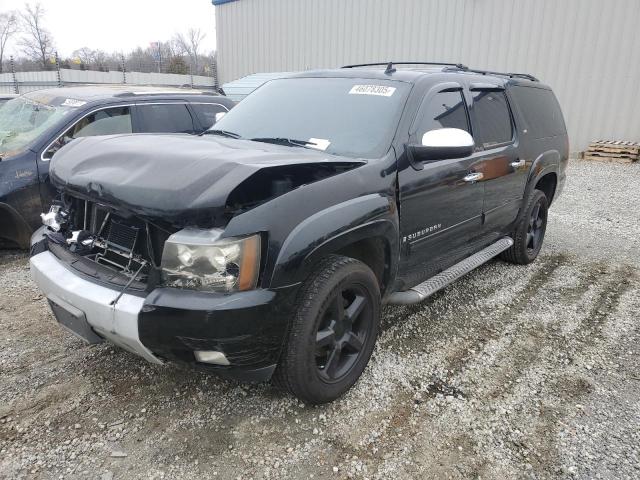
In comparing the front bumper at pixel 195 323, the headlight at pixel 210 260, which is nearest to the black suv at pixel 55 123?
the front bumper at pixel 195 323

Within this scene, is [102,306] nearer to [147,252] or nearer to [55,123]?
[147,252]

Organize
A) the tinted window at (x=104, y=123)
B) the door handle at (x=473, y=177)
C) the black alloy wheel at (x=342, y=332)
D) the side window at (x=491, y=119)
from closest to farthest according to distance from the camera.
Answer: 1. the black alloy wheel at (x=342, y=332)
2. the door handle at (x=473, y=177)
3. the side window at (x=491, y=119)
4. the tinted window at (x=104, y=123)

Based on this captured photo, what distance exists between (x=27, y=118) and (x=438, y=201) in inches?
184

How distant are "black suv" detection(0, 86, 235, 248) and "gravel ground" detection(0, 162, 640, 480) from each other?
105 cm

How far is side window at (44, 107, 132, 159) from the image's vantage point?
196 inches

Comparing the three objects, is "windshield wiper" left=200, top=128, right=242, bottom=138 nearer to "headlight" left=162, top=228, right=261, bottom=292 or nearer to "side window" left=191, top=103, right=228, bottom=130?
"headlight" left=162, top=228, right=261, bottom=292

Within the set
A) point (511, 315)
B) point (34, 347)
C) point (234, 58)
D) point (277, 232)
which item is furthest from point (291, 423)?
point (234, 58)

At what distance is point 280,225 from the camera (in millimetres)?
2236

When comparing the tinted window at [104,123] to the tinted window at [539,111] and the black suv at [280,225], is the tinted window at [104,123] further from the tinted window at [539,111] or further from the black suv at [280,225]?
the tinted window at [539,111]

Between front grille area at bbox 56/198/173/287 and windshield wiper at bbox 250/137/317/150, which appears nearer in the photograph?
front grille area at bbox 56/198/173/287

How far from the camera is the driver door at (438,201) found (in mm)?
3119

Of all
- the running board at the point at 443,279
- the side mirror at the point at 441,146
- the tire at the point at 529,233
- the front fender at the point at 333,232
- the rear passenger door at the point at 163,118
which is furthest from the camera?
the rear passenger door at the point at 163,118

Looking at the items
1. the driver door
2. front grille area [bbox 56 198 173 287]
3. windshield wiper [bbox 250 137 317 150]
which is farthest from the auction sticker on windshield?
front grille area [bbox 56 198 173 287]

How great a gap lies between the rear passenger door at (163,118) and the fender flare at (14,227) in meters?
1.58
